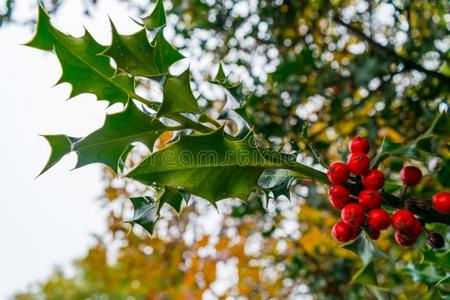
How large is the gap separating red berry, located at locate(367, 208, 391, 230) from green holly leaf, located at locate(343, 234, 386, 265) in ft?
0.11

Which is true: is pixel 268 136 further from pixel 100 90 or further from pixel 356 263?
pixel 100 90

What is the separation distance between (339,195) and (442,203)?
0.21 m

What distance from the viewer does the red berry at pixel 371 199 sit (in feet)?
3.18

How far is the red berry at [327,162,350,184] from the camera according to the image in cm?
102

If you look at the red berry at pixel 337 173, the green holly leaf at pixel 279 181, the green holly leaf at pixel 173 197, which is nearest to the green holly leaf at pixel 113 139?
the green holly leaf at pixel 173 197

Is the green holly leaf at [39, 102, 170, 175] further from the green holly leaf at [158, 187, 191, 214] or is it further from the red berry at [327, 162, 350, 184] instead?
the red berry at [327, 162, 350, 184]

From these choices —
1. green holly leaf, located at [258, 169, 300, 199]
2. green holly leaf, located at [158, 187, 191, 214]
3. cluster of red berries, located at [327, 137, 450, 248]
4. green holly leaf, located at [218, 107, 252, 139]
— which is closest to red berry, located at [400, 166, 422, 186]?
cluster of red berries, located at [327, 137, 450, 248]

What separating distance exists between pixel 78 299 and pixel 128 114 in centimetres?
1408

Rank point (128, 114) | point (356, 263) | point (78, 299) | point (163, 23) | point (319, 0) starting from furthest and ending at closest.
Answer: point (78, 299)
point (356, 263)
point (319, 0)
point (163, 23)
point (128, 114)

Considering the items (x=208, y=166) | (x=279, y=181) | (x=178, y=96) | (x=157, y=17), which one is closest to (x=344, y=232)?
(x=279, y=181)

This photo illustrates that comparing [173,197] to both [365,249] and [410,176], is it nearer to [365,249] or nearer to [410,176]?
[365,249]

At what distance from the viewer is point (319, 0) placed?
113 inches

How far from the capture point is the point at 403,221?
0.95 meters

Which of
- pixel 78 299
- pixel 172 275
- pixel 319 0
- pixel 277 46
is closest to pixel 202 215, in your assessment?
pixel 172 275
